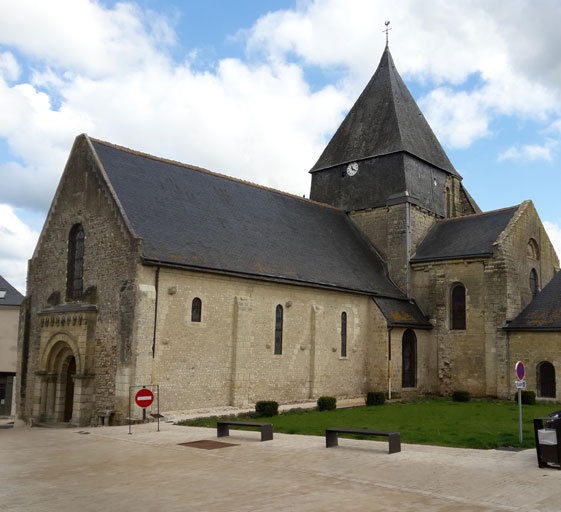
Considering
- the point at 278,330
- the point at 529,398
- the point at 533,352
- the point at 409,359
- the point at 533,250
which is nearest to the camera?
the point at 278,330

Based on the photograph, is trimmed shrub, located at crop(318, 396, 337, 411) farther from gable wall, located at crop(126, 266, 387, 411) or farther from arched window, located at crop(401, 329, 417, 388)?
arched window, located at crop(401, 329, 417, 388)

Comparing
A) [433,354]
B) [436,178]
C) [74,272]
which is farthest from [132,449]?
[436,178]

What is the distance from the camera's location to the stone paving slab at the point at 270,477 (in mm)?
8453

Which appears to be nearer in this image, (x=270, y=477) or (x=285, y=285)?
(x=270, y=477)

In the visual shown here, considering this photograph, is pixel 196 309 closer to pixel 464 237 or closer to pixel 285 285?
pixel 285 285

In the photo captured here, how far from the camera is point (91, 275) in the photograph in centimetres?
2141

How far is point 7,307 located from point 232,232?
22.9 meters

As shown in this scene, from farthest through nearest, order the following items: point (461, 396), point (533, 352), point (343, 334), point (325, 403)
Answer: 1. point (461, 396)
2. point (343, 334)
3. point (533, 352)
4. point (325, 403)

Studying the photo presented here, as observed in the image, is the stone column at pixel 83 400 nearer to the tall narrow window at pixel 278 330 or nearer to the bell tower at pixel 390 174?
the tall narrow window at pixel 278 330

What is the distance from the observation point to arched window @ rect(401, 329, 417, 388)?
93.1 ft

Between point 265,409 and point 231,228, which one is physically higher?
point 231,228

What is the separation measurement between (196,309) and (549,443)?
12.9 meters

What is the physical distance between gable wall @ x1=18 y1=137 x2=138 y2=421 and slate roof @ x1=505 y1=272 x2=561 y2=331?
1734 centimetres

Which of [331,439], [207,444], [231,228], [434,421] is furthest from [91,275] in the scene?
[434,421]
